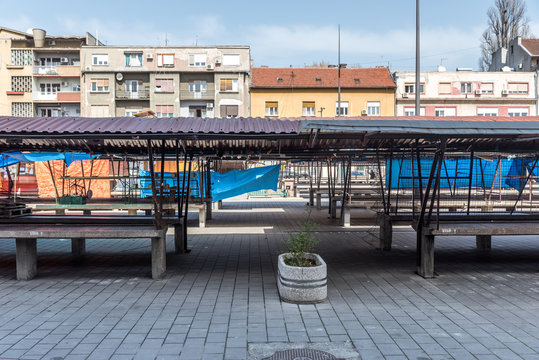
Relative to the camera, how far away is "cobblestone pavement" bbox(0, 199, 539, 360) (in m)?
4.58

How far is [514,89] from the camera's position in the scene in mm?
43344

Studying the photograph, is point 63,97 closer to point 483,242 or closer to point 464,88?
point 464,88

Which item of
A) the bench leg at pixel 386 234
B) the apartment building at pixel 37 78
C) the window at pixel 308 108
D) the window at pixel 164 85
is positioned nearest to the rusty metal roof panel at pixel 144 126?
the bench leg at pixel 386 234

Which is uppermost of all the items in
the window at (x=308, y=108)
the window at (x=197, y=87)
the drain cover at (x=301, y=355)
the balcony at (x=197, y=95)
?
the window at (x=197, y=87)

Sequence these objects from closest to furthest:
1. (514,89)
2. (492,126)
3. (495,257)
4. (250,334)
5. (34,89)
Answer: (250,334), (492,126), (495,257), (514,89), (34,89)

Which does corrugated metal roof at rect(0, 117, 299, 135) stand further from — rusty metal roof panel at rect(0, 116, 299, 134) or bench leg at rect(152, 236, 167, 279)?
bench leg at rect(152, 236, 167, 279)

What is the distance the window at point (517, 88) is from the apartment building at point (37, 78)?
46.8 metres

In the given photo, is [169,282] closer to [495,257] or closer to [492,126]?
[492,126]

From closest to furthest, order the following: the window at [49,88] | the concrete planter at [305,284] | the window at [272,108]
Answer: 1. the concrete planter at [305,284]
2. the window at [272,108]
3. the window at [49,88]

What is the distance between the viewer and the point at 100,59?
44406 mm

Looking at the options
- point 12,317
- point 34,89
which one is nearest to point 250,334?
point 12,317

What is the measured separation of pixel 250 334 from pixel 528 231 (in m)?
5.66

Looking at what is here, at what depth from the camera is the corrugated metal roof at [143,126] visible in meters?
6.59

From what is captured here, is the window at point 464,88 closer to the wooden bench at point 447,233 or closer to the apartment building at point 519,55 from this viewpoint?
the apartment building at point 519,55
